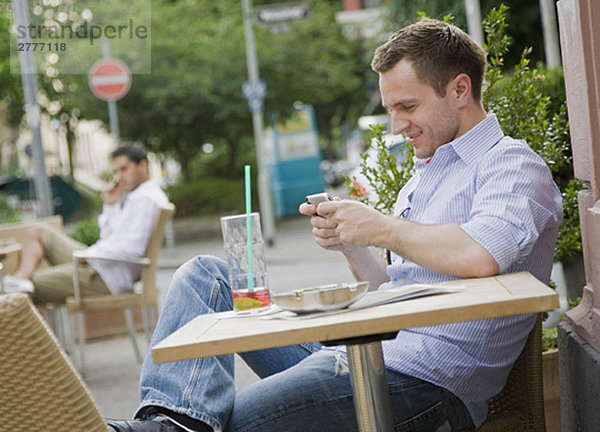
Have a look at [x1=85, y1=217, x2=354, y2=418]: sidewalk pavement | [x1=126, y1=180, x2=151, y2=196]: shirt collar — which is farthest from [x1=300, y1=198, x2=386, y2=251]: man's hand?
[x1=126, y1=180, x2=151, y2=196]: shirt collar

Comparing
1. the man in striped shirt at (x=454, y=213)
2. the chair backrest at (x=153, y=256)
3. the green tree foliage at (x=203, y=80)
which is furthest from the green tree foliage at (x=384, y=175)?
the green tree foliage at (x=203, y=80)

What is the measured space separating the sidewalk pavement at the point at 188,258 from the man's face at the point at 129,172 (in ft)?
4.61

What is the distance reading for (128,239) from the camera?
727 centimetres

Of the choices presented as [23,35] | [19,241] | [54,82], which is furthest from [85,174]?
[19,241]

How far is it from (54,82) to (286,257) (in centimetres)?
1655

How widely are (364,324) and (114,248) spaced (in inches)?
216

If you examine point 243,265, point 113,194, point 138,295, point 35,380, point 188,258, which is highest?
point 113,194

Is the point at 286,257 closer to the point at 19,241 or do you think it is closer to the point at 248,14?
the point at 248,14

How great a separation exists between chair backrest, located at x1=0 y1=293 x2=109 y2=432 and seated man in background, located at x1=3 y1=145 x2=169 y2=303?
5198 millimetres

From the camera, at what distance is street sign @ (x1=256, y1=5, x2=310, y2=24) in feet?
51.8

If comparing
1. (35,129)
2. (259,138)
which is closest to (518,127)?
(35,129)

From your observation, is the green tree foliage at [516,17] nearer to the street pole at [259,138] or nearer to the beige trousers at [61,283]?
the street pole at [259,138]

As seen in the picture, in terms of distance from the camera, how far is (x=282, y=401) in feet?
8.18

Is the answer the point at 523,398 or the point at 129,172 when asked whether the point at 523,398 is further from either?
the point at 129,172
